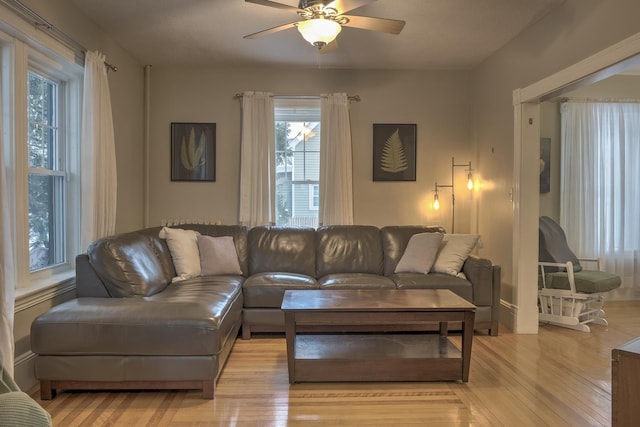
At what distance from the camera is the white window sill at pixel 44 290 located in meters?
2.63

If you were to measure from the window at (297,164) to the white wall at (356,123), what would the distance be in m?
0.27

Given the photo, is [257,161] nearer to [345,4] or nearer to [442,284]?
[442,284]

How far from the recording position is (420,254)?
13.3 feet

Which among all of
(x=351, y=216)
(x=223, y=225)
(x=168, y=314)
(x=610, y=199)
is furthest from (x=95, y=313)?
(x=610, y=199)

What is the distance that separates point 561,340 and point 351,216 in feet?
7.34

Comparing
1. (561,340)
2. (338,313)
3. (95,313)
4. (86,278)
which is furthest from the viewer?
(561,340)

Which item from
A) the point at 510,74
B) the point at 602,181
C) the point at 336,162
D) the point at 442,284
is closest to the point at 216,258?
the point at 336,162

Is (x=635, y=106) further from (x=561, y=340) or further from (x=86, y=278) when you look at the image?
(x=86, y=278)

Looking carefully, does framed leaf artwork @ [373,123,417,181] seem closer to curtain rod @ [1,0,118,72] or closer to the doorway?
the doorway

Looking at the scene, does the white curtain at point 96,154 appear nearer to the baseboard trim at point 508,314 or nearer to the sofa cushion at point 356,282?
the sofa cushion at point 356,282

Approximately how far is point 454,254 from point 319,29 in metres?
2.32

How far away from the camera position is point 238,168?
15.8 feet

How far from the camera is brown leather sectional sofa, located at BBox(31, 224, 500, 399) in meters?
2.45

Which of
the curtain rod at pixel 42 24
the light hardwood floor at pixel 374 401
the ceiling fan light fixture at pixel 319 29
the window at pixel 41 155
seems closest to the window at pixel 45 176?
the window at pixel 41 155
